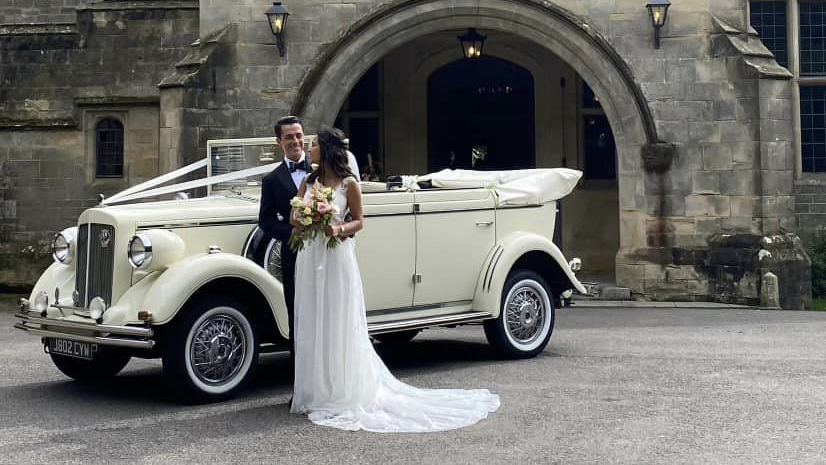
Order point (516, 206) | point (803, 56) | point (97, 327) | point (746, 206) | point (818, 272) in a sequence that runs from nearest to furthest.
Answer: point (97, 327) → point (516, 206) → point (746, 206) → point (818, 272) → point (803, 56)

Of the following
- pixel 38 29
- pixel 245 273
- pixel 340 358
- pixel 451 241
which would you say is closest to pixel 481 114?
pixel 38 29

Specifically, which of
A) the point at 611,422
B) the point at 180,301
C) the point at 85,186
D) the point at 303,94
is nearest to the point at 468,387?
the point at 611,422

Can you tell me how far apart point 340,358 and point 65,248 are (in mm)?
2331

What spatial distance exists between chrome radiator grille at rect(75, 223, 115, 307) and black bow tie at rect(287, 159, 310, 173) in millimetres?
1228

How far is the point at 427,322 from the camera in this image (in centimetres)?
821

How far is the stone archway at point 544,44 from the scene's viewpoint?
14.2 m

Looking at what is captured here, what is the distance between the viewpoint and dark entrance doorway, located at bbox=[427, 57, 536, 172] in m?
18.3

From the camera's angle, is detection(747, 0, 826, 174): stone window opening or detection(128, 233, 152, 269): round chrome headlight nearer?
detection(128, 233, 152, 269): round chrome headlight

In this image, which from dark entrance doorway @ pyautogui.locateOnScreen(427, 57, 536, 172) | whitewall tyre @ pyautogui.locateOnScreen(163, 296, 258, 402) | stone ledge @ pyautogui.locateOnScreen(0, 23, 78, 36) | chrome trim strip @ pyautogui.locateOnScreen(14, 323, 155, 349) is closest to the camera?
chrome trim strip @ pyautogui.locateOnScreen(14, 323, 155, 349)

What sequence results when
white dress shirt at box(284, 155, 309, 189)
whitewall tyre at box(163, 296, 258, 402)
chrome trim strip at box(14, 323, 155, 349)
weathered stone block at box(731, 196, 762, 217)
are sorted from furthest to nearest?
weathered stone block at box(731, 196, 762, 217) < white dress shirt at box(284, 155, 309, 189) < whitewall tyre at box(163, 296, 258, 402) < chrome trim strip at box(14, 323, 155, 349)

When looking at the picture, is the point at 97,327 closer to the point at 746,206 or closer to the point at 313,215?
the point at 313,215

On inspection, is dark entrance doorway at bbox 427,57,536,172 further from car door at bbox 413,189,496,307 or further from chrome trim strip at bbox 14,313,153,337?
chrome trim strip at bbox 14,313,153,337

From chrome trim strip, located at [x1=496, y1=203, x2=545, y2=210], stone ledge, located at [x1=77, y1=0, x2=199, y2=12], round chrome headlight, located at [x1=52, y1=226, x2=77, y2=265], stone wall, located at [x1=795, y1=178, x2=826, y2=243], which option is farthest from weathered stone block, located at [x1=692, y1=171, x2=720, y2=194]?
round chrome headlight, located at [x1=52, y1=226, x2=77, y2=265]

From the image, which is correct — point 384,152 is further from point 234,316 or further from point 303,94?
point 234,316
